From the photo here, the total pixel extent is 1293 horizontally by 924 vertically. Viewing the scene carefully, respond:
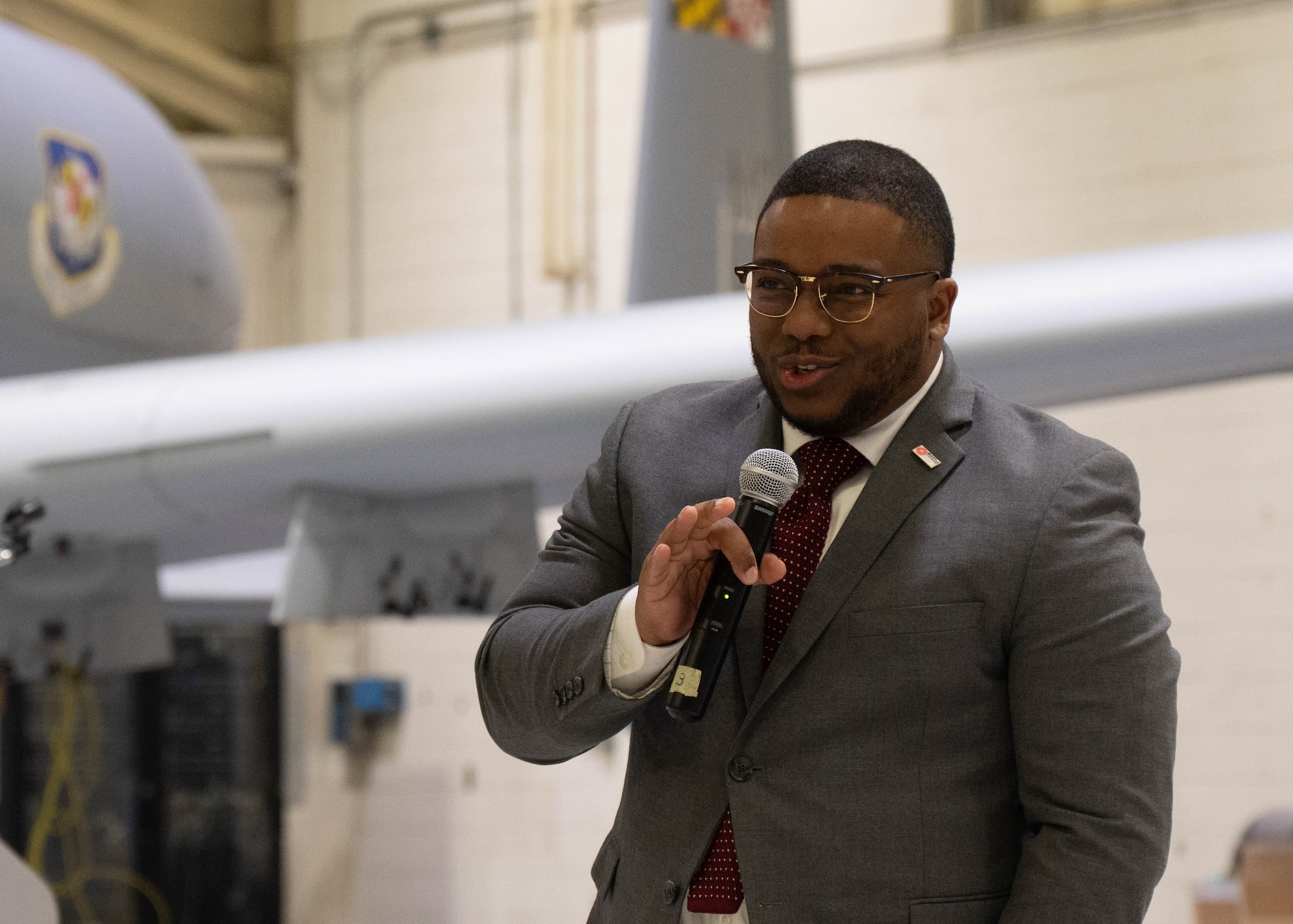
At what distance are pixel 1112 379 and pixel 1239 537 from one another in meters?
4.39

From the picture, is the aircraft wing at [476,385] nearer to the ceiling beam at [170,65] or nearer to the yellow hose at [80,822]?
the yellow hose at [80,822]

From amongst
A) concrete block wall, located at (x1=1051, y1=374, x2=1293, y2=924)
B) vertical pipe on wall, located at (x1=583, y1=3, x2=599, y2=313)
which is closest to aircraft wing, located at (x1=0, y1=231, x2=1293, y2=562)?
concrete block wall, located at (x1=1051, y1=374, x2=1293, y2=924)

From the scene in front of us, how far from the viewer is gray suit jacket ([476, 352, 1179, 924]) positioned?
3.84ft

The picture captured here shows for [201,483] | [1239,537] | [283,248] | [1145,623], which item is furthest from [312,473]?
[283,248]

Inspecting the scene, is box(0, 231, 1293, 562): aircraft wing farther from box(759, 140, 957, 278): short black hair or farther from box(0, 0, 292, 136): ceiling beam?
box(0, 0, 292, 136): ceiling beam

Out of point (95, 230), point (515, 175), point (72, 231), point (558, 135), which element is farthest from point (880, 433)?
point (515, 175)

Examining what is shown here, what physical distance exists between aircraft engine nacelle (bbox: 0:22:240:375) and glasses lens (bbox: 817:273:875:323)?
3432 mm

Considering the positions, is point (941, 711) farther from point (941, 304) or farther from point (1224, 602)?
point (1224, 602)

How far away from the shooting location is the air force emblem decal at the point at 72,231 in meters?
4.20

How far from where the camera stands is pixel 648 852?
1.30m

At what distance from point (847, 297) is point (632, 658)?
1.17 ft

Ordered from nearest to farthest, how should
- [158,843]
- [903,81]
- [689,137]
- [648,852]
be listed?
[648,852], [689,137], [903,81], [158,843]

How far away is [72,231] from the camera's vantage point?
14.1ft

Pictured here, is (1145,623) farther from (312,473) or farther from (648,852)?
(312,473)
